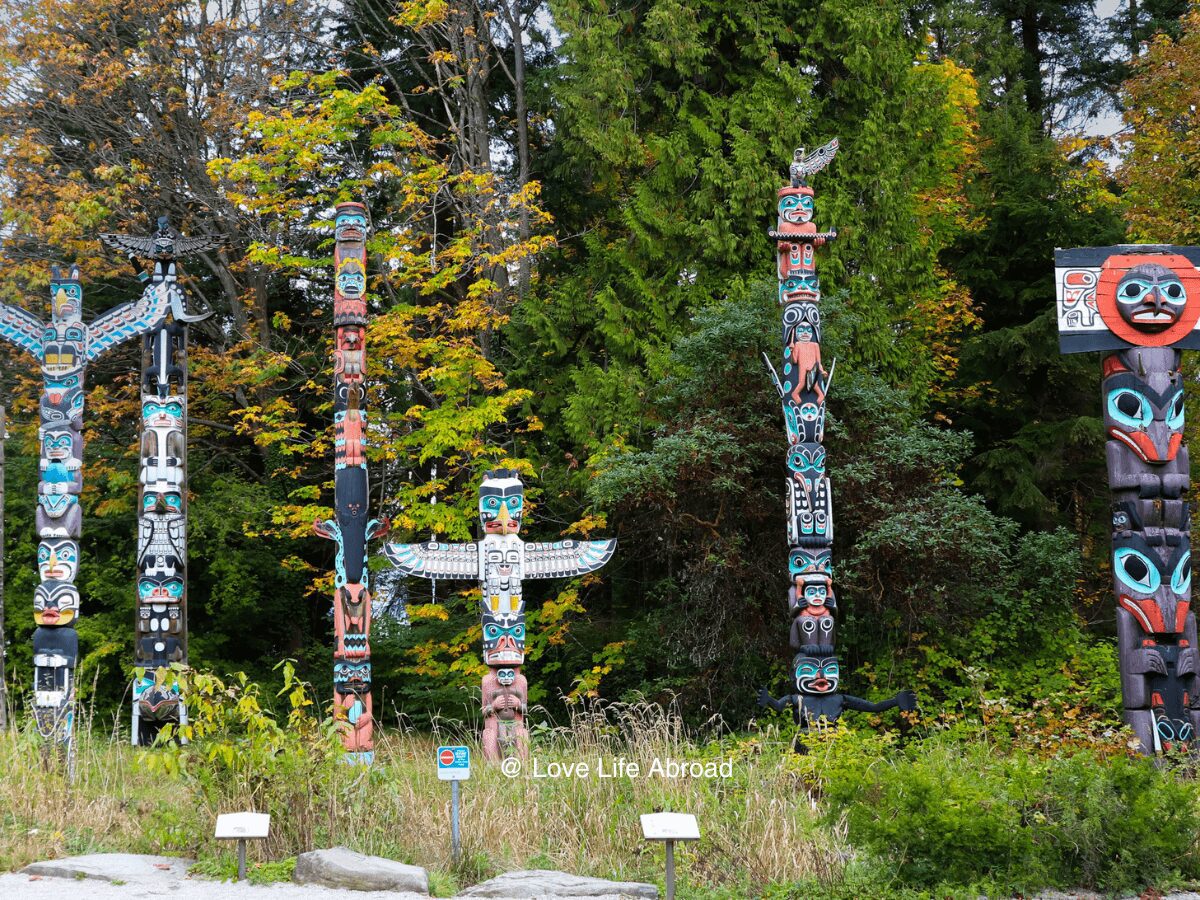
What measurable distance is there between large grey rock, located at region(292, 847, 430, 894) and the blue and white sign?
0.49m

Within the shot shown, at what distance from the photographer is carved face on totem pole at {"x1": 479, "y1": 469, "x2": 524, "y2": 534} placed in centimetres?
1076

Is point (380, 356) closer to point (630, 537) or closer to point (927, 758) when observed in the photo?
point (630, 537)

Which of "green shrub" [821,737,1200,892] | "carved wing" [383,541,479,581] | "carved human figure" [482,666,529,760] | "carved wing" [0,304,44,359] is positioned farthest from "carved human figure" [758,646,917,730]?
"carved wing" [0,304,44,359]

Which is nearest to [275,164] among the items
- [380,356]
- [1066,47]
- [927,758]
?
[380,356]

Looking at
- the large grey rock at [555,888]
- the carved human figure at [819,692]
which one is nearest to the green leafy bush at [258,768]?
the large grey rock at [555,888]

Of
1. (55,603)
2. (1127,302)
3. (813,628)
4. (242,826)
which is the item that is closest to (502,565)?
(813,628)

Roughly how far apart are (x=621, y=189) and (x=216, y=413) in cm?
681

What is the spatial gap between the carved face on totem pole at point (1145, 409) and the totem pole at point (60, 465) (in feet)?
28.6

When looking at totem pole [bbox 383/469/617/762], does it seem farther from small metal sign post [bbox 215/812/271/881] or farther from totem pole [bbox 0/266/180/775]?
small metal sign post [bbox 215/812/271/881]

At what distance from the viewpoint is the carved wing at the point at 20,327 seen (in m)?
10.8

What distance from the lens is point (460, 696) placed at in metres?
15.2

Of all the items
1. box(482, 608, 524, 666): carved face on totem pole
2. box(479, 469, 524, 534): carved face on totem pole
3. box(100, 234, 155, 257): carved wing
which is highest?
box(100, 234, 155, 257): carved wing

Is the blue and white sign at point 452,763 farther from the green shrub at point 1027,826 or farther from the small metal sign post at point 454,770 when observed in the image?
the green shrub at point 1027,826

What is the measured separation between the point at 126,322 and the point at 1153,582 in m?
9.27
